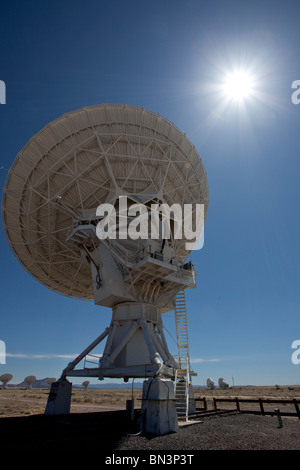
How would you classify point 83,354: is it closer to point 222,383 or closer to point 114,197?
point 114,197

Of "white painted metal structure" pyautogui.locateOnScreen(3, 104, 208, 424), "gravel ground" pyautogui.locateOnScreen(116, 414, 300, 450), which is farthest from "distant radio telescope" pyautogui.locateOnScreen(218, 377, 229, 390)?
"gravel ground" pyautogui.locateOnScreen(116, 414, 300, 450)

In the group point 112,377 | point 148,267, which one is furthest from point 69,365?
point 148,267

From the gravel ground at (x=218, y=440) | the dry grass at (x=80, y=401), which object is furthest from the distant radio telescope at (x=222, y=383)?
the gravel ground at (x=218, y=440)

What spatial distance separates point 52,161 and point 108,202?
365 cm

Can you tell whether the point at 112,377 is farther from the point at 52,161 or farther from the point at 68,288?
the point at 52,161

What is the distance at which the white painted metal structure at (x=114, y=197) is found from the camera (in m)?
14.5

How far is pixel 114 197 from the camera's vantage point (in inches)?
600

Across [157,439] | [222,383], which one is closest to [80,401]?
[157,439]

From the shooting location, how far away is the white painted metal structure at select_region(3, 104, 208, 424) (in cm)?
1449

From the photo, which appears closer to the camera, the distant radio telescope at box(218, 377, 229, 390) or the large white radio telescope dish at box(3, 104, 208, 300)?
the large white radio telescope dish at box(3, 104, 208, 300)

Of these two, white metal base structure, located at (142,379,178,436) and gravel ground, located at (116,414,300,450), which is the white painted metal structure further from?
gravel ground, located at (116,414,300,450)

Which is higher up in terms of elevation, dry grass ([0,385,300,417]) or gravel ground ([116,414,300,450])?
dry grass ([0,385,300,417])

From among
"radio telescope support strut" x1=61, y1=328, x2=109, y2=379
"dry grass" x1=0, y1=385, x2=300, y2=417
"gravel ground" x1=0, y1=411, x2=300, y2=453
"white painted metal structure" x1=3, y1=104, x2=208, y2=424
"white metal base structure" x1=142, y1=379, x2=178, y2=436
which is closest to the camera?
"gravel ground" x1=0, y1=411, x2=300, y2=453

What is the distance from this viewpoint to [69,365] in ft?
49.4
